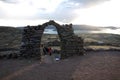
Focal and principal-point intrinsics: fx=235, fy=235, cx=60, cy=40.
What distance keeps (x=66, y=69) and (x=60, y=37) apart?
828 cm

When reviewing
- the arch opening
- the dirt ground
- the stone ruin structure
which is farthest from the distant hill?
the dirt ground

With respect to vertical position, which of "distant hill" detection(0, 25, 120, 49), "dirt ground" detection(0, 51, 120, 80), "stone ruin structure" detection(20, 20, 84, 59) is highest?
Answer: "stone ruin structure" detection(20, 20, 84, 59)

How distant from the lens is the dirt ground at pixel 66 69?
21.8 metres

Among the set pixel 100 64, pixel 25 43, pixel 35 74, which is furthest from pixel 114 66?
pixel 25 43

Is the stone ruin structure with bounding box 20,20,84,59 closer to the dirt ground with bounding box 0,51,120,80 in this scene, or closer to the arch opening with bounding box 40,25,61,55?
the dirt ground with bounding box 0,51,120,80

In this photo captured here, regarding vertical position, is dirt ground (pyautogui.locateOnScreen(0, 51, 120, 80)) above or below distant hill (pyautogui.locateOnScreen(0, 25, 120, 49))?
above

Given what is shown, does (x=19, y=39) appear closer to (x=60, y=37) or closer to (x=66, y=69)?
(x=60, y=37)

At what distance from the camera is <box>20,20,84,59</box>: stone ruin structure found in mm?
31188

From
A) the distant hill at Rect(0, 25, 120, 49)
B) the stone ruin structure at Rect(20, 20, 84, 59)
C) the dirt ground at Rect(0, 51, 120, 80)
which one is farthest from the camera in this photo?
the distant hill at Rect(0, 25, 120, 49)

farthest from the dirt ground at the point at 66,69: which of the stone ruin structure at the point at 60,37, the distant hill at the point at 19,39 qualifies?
the distant hill at the point at 19,39

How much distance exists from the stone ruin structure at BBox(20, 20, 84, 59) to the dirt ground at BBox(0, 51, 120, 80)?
152 cm

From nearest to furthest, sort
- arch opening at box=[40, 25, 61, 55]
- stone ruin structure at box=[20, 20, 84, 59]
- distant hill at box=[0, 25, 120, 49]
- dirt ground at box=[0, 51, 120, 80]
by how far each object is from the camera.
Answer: dirt ground at box=[0, 51, 120, 80], stone ruin structure at box=[20, 20, 84, 59], arch opening at box=[40, 25, 61, 55], distant hill at box=[0, 25, 120, 49]

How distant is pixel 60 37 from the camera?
106 ft

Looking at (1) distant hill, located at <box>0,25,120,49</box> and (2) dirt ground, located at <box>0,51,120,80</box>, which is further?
(1) distant hill, located at <box>0,25,120,49</box>
